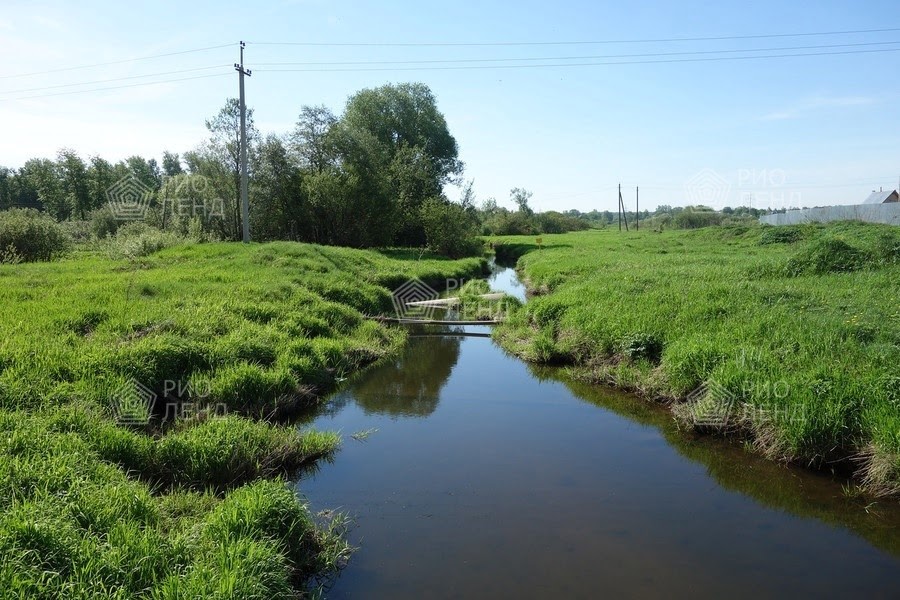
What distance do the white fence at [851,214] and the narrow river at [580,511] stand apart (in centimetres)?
3072

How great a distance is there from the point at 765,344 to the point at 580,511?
4790mm

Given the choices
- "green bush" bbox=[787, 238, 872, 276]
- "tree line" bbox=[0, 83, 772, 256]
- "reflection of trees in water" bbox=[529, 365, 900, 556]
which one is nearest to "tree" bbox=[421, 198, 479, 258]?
"tree line" bbox=[0, 83, 772, 256]

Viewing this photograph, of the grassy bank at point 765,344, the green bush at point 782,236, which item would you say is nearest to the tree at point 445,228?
the green bush at point 782,236

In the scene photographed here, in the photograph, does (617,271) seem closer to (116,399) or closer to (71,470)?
(116,399)

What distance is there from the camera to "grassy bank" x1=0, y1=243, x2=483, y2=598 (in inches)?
160

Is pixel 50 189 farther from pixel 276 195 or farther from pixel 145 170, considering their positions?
pixel 276 195

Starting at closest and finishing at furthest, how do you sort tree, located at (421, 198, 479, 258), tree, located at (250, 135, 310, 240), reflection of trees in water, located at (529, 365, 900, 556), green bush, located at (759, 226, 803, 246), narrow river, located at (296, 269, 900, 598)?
1. narrow river, located at (296, 269, 900, 598)
2. reflection of trees in water, located at (529, 365, 900, 556)
3. green bush, located at (759, 226, 803, 246)
4. tree, located at (250, 135, 310, 240)
5. tree, located at (421, 198, 479, 258)

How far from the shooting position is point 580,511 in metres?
6.06

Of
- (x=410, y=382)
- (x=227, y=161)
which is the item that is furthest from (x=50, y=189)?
(x=410, y=382)

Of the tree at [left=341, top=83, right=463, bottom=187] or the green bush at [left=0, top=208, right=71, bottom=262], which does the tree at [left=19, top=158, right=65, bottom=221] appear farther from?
the green bush at [left=0, top=208, right=71, bottom=262]

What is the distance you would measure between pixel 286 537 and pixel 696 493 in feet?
15.2

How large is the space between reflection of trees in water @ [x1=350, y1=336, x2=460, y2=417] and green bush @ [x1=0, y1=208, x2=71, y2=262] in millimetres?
13015

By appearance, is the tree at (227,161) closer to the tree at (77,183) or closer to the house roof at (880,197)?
the tree at (77,183)

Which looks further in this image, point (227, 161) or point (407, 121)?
point (407, 121)
